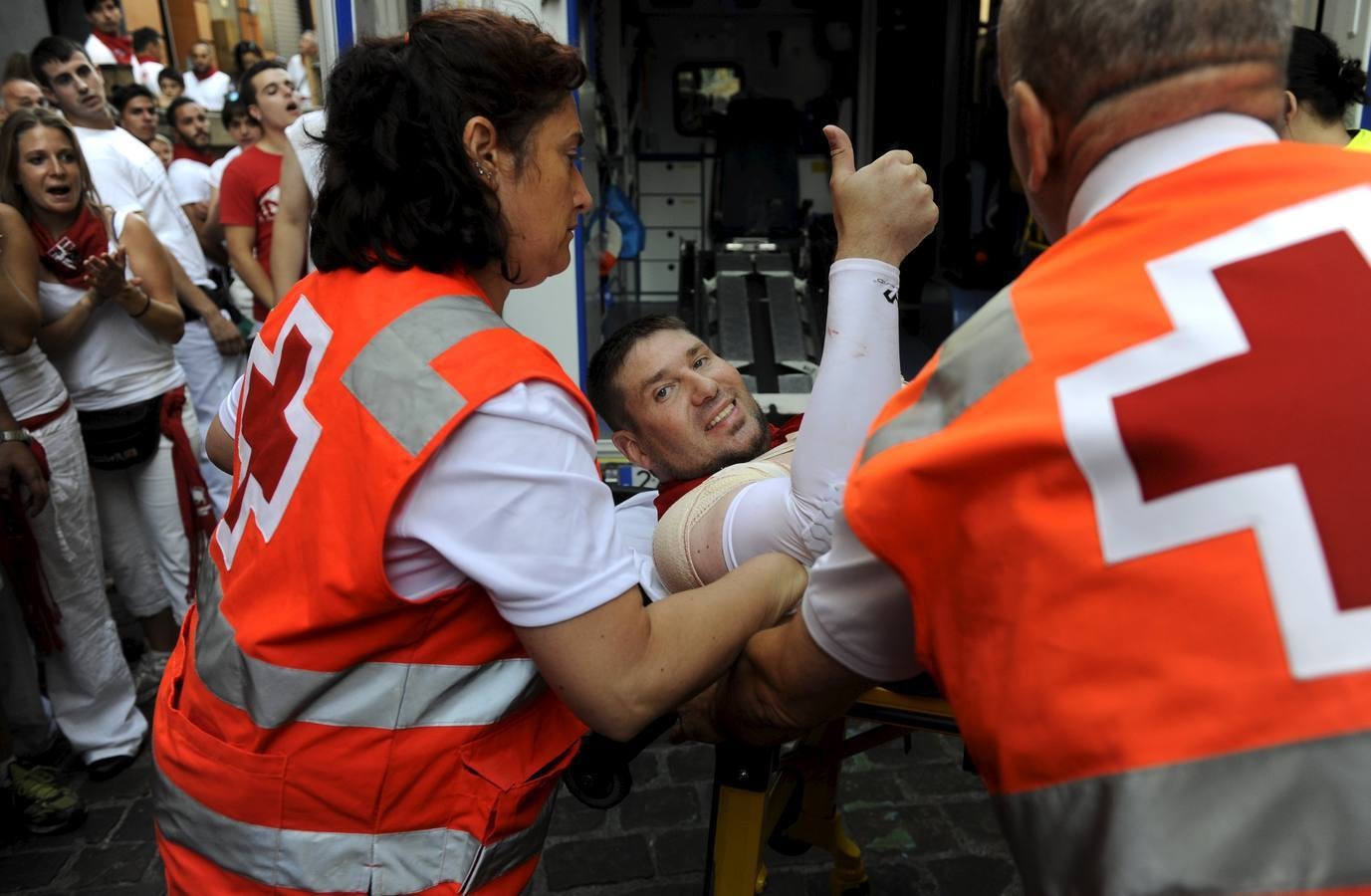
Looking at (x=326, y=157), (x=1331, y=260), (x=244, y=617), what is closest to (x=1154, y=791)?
(x=1331, y=260)

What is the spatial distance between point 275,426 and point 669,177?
10.1 metres

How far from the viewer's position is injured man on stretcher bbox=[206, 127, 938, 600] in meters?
1.66

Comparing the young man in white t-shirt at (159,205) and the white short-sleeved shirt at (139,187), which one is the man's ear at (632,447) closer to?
the white short-sleeved shirt at (139,187)

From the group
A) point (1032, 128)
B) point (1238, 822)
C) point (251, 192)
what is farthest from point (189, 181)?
point (1238, 822)

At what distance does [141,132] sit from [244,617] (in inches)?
232

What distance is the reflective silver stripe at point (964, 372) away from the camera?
913mm

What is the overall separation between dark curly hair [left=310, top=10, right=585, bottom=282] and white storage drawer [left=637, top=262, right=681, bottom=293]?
9742 millimetres

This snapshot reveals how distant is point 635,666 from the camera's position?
1280 mm

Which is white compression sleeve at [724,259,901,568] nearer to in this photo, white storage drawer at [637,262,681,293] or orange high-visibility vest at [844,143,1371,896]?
orange high-visibility vest at [844,143,1371,896]

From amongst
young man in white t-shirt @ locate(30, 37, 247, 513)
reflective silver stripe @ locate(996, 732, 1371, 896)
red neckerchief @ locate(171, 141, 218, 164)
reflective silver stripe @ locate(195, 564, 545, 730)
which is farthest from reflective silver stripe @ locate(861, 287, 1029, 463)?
red neckerchief @ locate(171, 141, 218, 164)

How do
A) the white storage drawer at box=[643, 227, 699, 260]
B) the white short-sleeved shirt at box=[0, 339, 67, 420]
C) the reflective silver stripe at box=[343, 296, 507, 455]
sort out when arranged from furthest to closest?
1. the white storage drawer at box=[643, 227, 699, 260]
2. the white short-sleeved shirt at box=[0, 339, 67, 420]
3. the reflective silver stripe at box=[343, 296, 507, 455]

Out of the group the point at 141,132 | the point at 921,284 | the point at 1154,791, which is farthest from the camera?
the point at 921,284

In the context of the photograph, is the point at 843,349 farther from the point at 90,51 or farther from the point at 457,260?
the point at 90,51

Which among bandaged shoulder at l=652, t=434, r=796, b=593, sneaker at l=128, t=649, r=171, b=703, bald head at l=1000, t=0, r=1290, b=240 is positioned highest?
bald head at l=1000, t=0, r=1290, b=240
